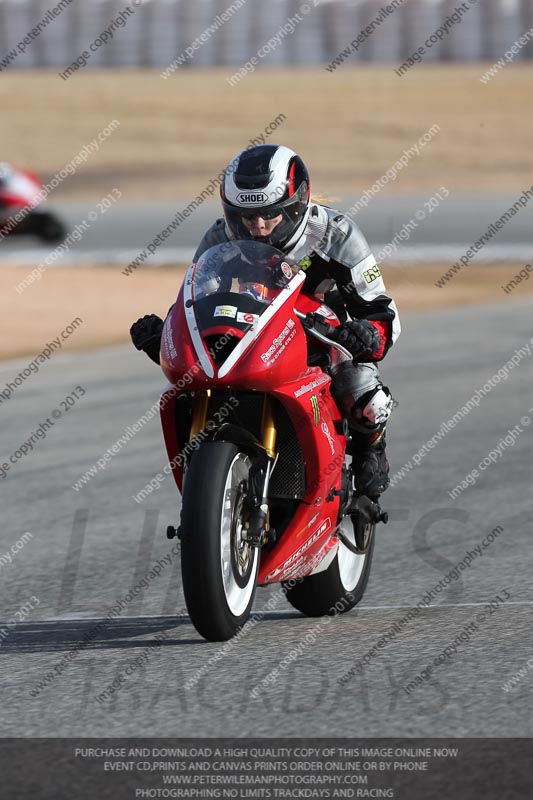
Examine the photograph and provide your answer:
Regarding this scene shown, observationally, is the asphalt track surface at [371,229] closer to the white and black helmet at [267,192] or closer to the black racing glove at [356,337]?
the white and black helmet at [267,192]

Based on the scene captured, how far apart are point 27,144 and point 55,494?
31.4m

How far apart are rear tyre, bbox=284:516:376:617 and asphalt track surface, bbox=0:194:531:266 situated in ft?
54.0

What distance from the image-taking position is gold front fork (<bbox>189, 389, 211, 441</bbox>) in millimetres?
4938

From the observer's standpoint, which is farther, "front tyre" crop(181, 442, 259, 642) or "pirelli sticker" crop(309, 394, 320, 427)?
"pirelli sticker" crop(309, 394, 320, 427)

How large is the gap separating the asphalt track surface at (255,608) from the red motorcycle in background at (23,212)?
12.3 meters

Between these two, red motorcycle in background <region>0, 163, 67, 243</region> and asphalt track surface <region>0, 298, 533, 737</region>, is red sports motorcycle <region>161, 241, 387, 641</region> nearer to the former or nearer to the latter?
asphalt track surface <region>0, 298, 533, 737</region>

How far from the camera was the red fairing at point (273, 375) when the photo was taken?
4789 mm

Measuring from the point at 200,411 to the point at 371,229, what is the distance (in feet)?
67.1

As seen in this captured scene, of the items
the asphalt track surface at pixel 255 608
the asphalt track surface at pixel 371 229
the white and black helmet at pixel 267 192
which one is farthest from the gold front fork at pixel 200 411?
the asphalt track surface at pixel 371 229

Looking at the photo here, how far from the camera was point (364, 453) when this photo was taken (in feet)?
18.7

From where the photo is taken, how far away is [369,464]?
5.66 metres
